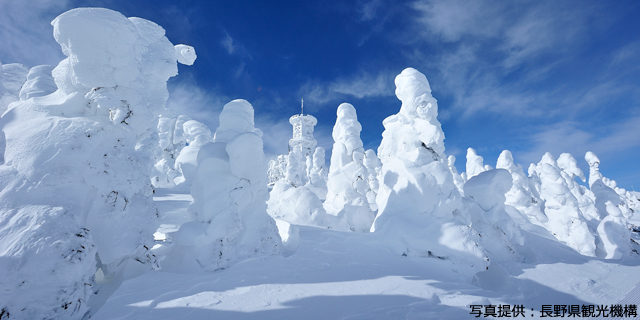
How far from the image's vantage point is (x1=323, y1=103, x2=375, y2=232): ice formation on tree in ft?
44.9

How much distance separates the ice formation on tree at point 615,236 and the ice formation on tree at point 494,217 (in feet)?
18.1

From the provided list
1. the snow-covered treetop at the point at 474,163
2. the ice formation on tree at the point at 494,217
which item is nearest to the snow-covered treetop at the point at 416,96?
the ice formation on tree at the point at 494,217

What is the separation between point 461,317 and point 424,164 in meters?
5.41

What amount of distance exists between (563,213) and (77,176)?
20041 millimetres

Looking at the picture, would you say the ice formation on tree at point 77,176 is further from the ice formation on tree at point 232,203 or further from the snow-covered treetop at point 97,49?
the ice formation on tree at point 232,203

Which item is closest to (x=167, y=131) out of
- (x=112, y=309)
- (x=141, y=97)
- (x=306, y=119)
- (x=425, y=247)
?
(x=141, y=97)

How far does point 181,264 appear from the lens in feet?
18.8

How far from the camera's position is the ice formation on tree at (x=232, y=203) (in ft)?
19.2

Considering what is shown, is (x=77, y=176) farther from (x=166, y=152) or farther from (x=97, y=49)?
(x=166, y=152)

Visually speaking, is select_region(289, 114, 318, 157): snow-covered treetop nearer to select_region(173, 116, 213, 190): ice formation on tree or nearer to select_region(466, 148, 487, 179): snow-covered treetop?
select_region(173, 116, 213, 190): ice formation on tree

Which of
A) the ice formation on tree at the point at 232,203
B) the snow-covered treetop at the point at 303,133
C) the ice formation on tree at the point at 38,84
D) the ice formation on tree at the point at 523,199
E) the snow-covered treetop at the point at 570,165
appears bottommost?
the ice formation on tree at the point at 232,203

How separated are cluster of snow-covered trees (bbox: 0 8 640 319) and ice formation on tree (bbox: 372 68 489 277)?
4 cm

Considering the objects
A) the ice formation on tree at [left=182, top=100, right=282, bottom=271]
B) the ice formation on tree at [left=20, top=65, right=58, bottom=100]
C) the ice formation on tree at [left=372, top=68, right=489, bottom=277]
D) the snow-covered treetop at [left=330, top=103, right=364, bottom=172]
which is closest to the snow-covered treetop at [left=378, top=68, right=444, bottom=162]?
the ice formation on tree at [left=372, top=68, right=489, bottom=277]

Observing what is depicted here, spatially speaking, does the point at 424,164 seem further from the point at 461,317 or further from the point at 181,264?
the point at 181,264
